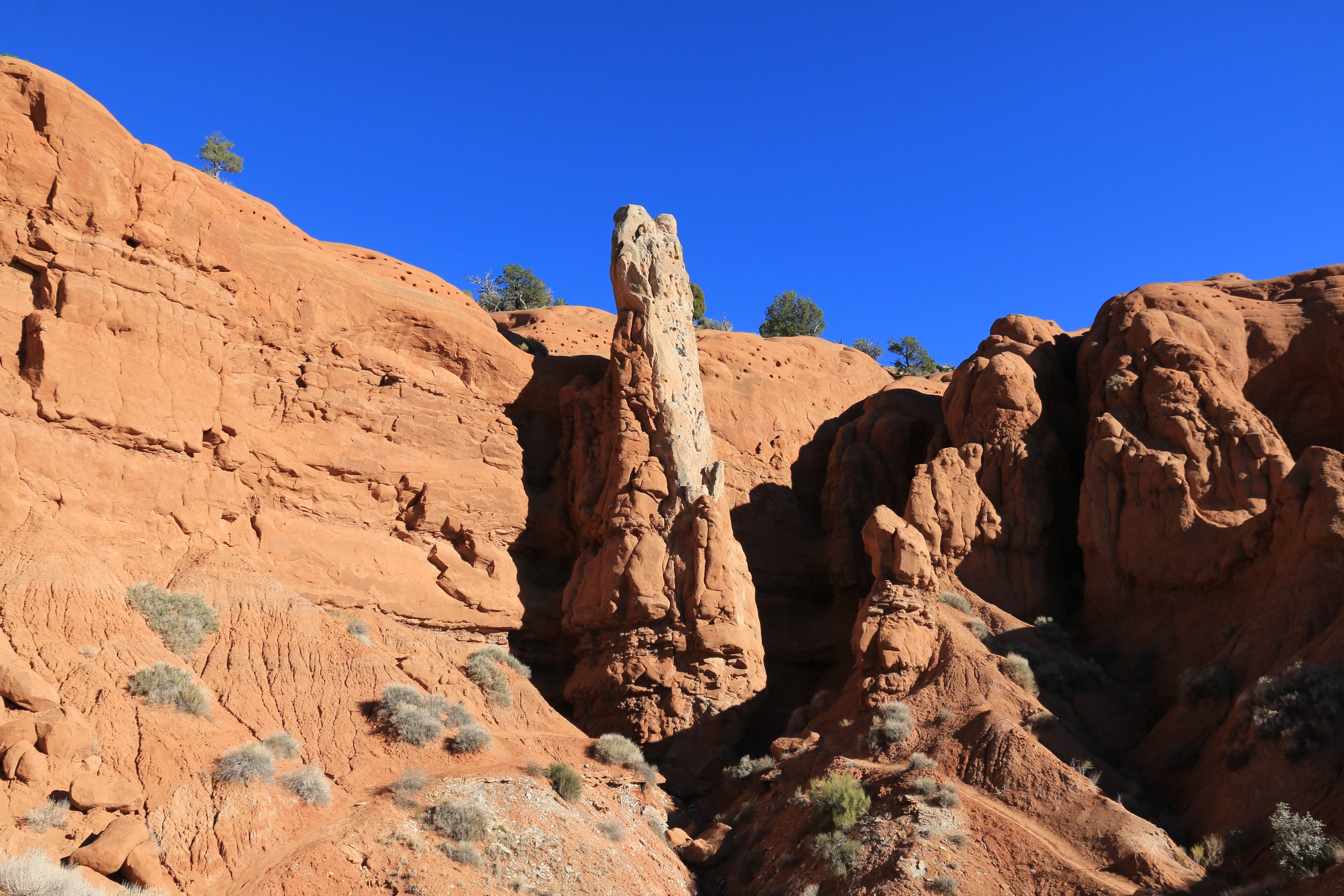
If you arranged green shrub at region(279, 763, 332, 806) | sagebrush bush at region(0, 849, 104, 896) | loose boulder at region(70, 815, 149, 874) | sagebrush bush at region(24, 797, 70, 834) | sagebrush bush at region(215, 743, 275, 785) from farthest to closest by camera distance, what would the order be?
green shrub at region(279, 763, 332, 806), sagebrush bush at region(215, 743, 275, 785), sagebrush bush at region(24, 797, 70, 834), loose boulder at region(70, 815, 149, 874), sagebrush bush at region(0, 849, 104, 896)

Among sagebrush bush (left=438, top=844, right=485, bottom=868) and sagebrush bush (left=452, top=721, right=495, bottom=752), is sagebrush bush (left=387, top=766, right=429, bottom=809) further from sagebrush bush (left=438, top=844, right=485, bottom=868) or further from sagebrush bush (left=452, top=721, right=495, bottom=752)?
sagebrush bush (left=452, top=721, right=495, bottom=752)

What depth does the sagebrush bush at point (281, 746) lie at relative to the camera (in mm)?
17219

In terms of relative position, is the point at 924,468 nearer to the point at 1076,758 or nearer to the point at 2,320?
the point at 1076,758

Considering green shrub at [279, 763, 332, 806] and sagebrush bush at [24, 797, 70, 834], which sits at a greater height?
green shrub at [279, 763, 332, 806]

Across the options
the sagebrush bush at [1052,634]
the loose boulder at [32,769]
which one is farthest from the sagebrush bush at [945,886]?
the loose boulder at [32,769]

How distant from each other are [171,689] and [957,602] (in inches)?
636

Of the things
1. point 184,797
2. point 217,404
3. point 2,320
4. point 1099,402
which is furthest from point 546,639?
point 1099,402

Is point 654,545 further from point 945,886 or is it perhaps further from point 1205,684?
point 1205,684

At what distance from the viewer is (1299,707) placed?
16469mm

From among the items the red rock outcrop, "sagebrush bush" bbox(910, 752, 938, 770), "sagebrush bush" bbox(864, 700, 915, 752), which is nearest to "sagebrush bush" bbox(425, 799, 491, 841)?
"sagebrush bush" bbox(864, 700, 915, 752)

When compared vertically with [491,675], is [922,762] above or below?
below

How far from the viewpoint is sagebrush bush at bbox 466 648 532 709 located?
22.0 metres

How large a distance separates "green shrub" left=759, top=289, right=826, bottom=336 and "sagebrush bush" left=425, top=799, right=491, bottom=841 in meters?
35.9

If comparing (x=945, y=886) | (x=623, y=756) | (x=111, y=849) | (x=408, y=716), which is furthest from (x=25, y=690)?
(x=945, y=886)
